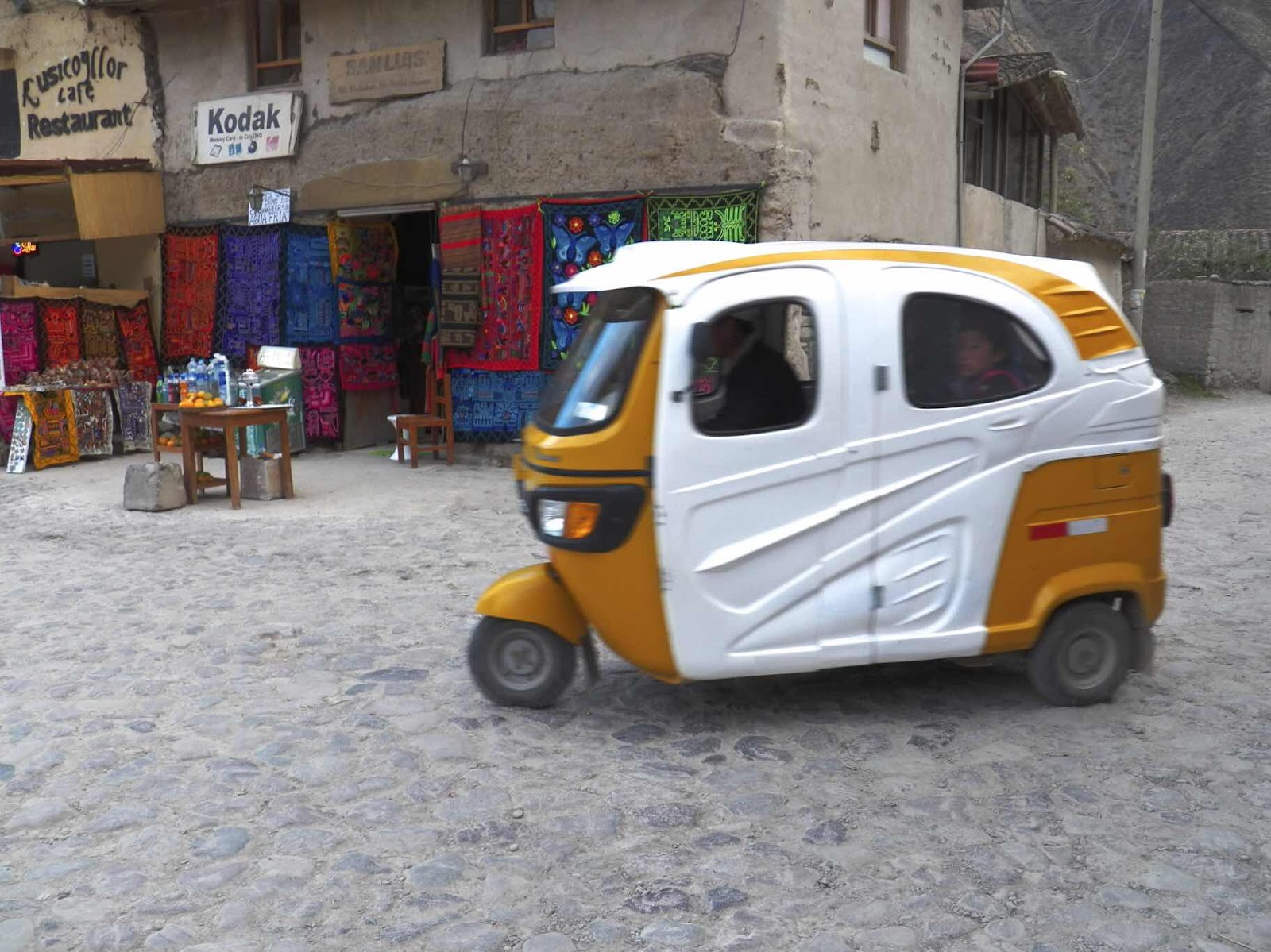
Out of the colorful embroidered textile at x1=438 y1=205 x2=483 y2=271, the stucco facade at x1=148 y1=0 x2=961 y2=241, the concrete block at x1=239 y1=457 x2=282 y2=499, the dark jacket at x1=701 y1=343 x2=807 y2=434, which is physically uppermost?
the stucco facade at x1=148 y1=0 x2=961 y2=241

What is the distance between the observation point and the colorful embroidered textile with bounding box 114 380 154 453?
1316 cm

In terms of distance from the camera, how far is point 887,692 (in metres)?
5.07

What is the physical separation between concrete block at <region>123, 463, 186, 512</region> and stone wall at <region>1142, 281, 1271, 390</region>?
2040 centimetres

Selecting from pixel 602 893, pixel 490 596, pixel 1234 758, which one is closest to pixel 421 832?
pixel 602 893

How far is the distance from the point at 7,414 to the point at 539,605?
9948 mm

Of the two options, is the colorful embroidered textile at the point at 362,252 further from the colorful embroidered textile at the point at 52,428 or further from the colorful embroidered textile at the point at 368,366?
the colorful embroidered textile at the point at 52,428

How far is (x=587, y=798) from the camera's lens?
4.00 m

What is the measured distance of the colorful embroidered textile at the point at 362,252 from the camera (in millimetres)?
12945

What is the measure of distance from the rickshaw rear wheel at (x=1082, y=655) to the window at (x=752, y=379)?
4.53ft

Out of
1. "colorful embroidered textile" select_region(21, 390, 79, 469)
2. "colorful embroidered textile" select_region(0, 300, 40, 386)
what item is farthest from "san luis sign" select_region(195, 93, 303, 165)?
"colorful embroidered textile" select_region(21, 390, 79, 469)

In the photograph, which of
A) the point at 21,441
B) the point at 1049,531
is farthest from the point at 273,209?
the point at 1049,531

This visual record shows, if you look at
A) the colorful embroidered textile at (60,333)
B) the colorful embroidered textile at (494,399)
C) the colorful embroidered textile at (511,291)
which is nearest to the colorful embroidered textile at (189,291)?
the colorful embroidered textile at (60,333)

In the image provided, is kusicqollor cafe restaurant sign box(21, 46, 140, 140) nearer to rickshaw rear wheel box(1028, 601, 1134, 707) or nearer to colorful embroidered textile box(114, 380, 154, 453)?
colorful embroidered textile box(114, 380, 154, 453)

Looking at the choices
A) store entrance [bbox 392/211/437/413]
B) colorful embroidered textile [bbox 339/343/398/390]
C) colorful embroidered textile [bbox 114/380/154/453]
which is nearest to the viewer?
colorful embroidered textile [bbox 114/380/154/453]
